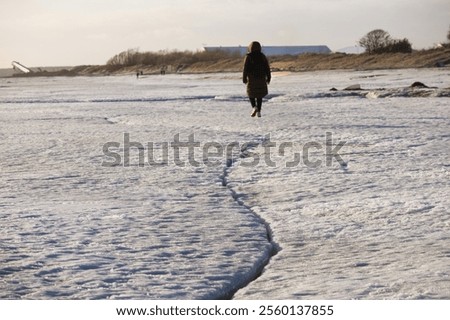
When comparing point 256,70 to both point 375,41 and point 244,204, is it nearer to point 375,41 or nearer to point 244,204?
point 244,204

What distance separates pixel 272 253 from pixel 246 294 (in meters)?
0.94

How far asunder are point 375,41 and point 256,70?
52.4 metres

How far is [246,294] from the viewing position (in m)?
3.88

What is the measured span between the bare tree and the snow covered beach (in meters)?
52.0

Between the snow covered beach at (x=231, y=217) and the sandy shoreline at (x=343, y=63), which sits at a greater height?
the sandy shoreline at (x=343, y=63)

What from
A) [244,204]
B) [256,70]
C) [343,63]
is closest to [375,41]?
[343,63]

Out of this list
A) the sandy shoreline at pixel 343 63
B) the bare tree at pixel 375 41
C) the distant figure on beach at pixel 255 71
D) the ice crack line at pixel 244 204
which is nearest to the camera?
the ice crack line at pixel 244 204

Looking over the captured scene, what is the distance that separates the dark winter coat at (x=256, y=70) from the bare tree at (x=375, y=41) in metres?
51.2

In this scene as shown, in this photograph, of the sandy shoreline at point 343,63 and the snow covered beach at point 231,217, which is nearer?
the snow covered beach at point 231,217

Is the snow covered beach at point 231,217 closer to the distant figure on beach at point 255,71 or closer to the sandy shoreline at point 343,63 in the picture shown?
the distant figure on beach at point 255,71

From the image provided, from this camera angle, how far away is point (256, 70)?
39.9ft

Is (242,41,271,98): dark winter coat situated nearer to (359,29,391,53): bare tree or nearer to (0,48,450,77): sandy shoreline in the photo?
(0,48,450,77): sandy shoreline

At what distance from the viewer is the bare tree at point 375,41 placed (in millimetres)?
62094

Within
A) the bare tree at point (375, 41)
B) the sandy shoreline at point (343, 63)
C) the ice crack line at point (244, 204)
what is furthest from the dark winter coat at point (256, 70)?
the bare tree at point (375, 41)
